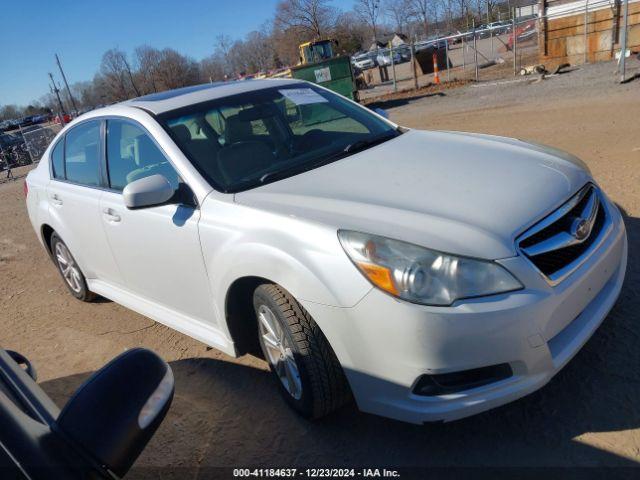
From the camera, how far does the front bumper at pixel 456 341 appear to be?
209 centimetres

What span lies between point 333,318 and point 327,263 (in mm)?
236

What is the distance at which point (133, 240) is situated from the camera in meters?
3.41

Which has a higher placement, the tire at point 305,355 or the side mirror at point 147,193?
the side mirror at point 147,193

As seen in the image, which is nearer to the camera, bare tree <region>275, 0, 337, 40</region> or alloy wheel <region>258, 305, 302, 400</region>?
alloy wheel <region>258, 305, 302, 400</region>

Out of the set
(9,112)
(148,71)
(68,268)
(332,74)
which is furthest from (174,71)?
(9,112)

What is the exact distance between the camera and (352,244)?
226 centimetres

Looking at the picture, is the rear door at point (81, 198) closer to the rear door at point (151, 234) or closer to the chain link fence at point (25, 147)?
the rear door at point (151, 234)

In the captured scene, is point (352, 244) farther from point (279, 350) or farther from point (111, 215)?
point (111, 215)

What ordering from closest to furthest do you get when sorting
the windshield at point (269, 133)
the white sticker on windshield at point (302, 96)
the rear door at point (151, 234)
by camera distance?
the rear door at point (151, 234) < the windshield at point (269, 133) < the white sticker on windshield at point (302, 96)

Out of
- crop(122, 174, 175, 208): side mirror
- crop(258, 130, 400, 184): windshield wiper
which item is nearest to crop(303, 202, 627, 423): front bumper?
crop(258, 130, 400, 184): windshield wiper

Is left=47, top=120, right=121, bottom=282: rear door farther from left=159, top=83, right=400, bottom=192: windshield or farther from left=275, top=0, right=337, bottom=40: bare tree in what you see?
left=275, top=0, right=337, bottom=40: bare tree

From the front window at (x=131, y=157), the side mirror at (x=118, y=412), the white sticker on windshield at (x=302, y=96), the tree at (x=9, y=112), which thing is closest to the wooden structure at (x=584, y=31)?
the white sticker on windshield at (x=302, y=96)

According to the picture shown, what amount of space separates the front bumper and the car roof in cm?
183

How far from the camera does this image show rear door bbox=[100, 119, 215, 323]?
3.00 m
